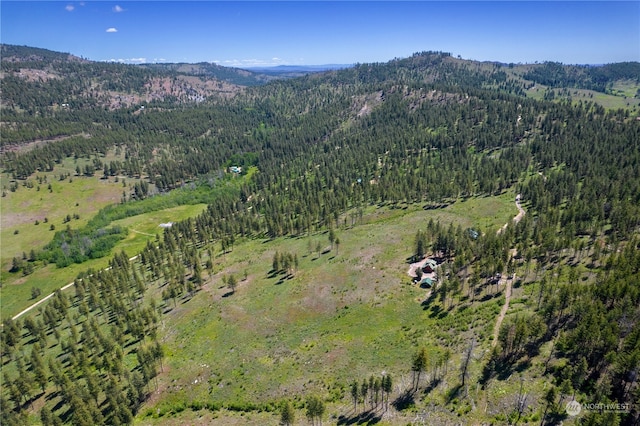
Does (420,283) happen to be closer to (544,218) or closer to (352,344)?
(352,344)

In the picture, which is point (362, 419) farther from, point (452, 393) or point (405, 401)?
point (452, 393)

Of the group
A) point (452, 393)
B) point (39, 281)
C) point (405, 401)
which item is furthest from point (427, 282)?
point (39, 281)

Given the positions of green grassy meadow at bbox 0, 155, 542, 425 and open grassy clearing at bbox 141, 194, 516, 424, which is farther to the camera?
open grassy clearing at bbox 141, 194, 516, 424

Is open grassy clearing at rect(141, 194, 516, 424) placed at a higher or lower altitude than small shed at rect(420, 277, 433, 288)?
lower

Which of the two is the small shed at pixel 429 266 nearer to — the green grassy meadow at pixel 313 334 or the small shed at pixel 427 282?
the green grassy meadow at pixel 313 334

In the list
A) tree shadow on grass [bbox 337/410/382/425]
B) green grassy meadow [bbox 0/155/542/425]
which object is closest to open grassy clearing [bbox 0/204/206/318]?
green grassy meadow [bbox 0/155/542/425]

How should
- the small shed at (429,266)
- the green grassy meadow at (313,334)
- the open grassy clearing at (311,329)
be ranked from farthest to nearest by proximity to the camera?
the small shed at (429,266) → the open grassy clearing at (311,329) → the green grassy meadow at (313,334)

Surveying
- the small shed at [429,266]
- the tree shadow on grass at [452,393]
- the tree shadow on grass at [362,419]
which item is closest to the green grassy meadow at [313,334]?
the tree shadow on grass at [452,393]

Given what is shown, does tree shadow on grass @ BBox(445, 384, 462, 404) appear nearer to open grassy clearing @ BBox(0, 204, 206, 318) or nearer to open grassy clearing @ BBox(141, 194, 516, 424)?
open grassy clearing @ BBox(141, 194, 516, 424)

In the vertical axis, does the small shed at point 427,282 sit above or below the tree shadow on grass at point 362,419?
above
